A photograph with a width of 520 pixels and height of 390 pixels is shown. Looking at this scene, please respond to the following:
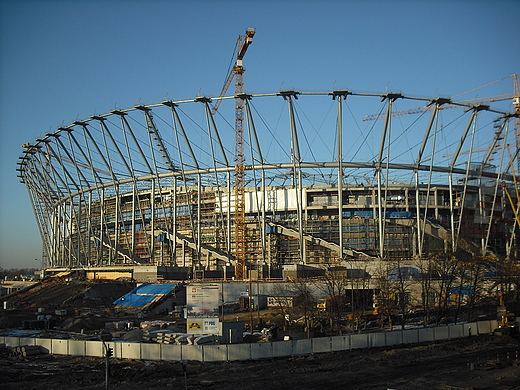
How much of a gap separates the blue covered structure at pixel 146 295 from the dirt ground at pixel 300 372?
2051 cm

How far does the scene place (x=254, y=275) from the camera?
5197 cm

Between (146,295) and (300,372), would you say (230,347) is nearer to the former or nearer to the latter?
(300,372)

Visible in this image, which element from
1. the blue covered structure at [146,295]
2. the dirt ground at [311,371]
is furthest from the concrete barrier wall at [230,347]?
the blue covered structure at [146,295]

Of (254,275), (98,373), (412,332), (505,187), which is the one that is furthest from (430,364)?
(505,187)

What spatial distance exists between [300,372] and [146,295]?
93.1ft

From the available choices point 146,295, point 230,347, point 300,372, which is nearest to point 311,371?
point 300,372

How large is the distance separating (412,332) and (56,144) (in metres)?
51.7

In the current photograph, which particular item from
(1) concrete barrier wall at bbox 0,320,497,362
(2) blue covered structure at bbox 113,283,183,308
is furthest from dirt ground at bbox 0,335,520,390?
(2) blue covered structure at bbox 113,283,183,308

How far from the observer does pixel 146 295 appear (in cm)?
4622

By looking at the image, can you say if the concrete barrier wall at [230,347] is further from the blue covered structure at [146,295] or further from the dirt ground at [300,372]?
the blue covered structure at [146,295]

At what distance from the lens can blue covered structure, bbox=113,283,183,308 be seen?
44.9 m

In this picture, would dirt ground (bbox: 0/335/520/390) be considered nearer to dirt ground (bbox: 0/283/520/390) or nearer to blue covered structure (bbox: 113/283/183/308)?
dirt ground (bbox: 0/283/520/390)

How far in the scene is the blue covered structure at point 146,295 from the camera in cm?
4491

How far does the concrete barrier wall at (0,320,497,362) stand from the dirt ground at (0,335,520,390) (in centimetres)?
34
